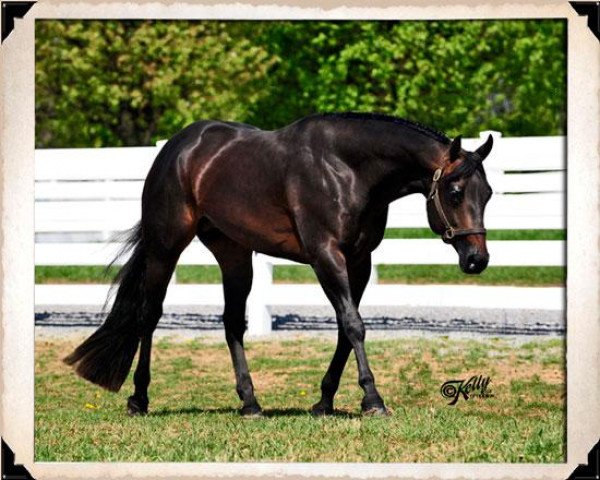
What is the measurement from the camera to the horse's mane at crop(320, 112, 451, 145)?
5930mm

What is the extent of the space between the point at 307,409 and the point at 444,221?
6.11 feet

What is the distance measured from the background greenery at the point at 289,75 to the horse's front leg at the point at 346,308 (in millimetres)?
4469

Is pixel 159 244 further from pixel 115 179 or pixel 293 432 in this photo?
pixel 115 179

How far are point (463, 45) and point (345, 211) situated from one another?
674cm

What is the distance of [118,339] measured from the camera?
710cm

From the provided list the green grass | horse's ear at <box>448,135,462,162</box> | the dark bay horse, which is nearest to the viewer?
horse's ear at <box>448,135,462,162</box>

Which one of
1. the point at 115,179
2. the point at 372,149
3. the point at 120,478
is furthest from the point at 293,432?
the point at 115,179

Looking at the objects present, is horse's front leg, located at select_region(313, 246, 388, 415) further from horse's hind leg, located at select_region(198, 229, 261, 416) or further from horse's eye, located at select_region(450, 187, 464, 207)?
horse's hind leg, located at select_region(198, 229, 261, 416)

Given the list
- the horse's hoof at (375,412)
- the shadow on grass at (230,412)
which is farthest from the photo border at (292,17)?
the shadow on grass at (230,412)

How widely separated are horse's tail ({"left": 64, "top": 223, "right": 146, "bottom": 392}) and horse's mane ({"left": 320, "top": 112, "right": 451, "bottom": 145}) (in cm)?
178

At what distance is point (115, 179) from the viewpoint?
1218 cm

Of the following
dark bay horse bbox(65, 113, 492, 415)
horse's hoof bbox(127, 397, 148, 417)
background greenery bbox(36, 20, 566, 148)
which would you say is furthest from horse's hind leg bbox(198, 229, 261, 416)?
background greenery bbox(36, 20, 566, 148)

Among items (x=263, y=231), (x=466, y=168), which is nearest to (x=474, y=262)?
(x=466, y=168)

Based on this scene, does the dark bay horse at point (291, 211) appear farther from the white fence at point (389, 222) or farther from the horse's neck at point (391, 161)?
the white fence at point (389, 222)
